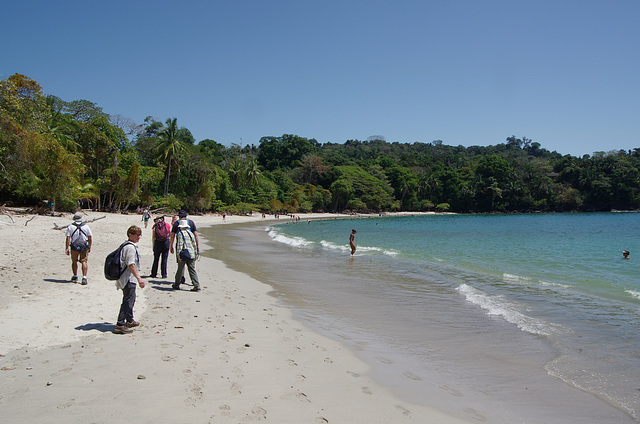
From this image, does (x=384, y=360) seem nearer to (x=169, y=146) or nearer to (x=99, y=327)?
(x=99, y=327)

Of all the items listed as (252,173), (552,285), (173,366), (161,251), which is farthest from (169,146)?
(173,366)

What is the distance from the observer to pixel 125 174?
40312mm

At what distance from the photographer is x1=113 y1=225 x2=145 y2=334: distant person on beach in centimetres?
525

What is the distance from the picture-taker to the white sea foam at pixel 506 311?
7.07 m

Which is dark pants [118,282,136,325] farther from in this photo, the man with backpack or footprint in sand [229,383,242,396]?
the man with backpack

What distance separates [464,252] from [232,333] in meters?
18.4

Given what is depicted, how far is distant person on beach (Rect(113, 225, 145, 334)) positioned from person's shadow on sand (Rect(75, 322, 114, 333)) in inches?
7.5

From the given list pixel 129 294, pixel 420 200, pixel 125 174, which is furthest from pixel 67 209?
pixel 420 200

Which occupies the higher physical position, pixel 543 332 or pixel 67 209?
pixel 67 209

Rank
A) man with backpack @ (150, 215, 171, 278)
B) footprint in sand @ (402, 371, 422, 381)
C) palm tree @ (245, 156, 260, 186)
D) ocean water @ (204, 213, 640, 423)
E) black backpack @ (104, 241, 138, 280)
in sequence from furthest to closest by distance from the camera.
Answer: palm tree @ (245, 156, 260, 186), man with backpack @ (150, 215, 171, 278), black backpack @ (104, 241, 138, 280), footprint in sand @ (402, 371, 422, 381), ocean water @ (204, 213, 640, 423)

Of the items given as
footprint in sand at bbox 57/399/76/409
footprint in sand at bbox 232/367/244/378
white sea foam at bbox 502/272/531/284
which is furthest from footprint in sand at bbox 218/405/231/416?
white sea foam at bbox 502/272/531/284

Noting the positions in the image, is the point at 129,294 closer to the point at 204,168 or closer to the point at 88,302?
the point at 88,302

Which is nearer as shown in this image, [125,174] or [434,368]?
[434,368]

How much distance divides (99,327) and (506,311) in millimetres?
7617
